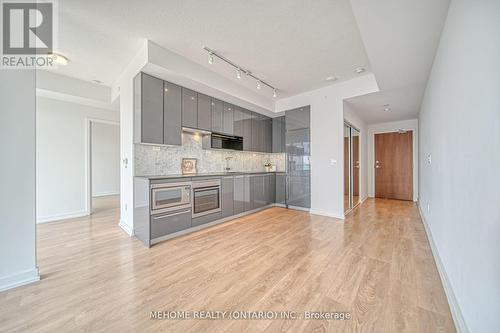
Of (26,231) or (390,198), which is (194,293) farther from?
(390,198)

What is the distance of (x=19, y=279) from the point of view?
72.6 inches

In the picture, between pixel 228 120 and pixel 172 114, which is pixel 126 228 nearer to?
pixel 172 114

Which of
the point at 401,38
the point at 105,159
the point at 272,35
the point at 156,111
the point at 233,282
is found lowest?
the point at 233,282

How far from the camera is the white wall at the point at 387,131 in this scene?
5.76m

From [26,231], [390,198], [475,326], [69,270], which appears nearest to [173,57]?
[26,231]

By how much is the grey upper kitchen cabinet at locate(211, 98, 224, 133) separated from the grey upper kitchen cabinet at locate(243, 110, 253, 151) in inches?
29.8

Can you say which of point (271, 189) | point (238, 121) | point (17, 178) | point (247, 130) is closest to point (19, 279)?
point (17, 178)

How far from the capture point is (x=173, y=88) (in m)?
3.25

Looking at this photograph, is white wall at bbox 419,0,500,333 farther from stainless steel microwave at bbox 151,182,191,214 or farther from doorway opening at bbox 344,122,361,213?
stainless steel microwave at bbox 151,182,191,214

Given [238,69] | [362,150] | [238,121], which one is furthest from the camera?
[362,150]

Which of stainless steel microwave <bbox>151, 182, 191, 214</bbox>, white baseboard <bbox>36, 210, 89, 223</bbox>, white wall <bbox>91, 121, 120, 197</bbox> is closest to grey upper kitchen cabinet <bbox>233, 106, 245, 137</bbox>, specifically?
stainless steel microwave <bbox>151, 182, 191, 214</bbox>

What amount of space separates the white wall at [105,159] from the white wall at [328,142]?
6.60 metres

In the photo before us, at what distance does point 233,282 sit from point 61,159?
14.9ft

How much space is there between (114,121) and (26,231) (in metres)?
3.54
